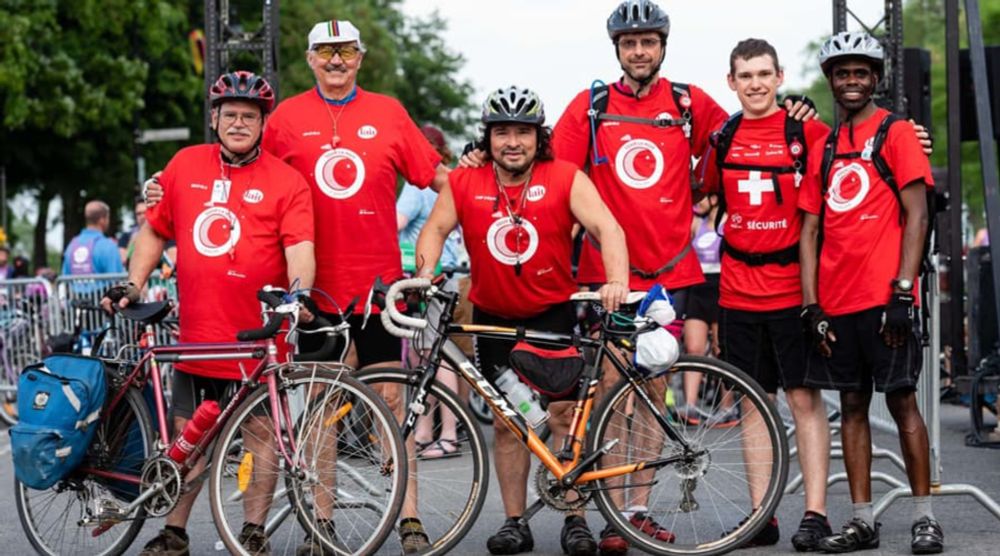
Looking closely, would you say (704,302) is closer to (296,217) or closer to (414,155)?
(414,155)

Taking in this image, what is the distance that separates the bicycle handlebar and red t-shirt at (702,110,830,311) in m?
1.44

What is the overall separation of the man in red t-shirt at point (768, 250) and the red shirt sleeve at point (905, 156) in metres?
0.37

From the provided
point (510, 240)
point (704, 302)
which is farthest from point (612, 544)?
point (704, 302)

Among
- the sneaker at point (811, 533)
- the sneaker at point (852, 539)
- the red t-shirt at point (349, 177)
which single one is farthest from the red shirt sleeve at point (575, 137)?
the sneaker at point (852, 539)

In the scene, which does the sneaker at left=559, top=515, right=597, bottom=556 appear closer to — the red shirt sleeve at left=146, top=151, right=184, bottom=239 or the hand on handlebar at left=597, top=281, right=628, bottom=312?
the hand on handlebar at left=597, top=281, right=628, bottom=312

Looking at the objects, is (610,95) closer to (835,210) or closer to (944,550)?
(835,210)

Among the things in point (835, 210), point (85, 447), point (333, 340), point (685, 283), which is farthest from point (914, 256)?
point (85, 447)

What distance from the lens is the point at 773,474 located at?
7328 millimetres

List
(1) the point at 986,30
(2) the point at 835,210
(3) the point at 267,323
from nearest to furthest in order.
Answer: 1. (3) the point at 267,323
2. (2) the point at 835,210
3. (1) the point at 986,30

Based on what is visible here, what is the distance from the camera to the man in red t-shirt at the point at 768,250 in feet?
25.6

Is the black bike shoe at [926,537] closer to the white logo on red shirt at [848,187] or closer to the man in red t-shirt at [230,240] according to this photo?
the white logo on red shirt at [848,187]

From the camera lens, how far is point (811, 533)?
7621 millimetres

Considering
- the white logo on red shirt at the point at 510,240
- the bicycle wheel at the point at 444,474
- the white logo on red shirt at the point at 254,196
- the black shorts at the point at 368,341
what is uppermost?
the white logo on red shirt at the point at 254,196

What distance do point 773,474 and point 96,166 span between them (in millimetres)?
34028
